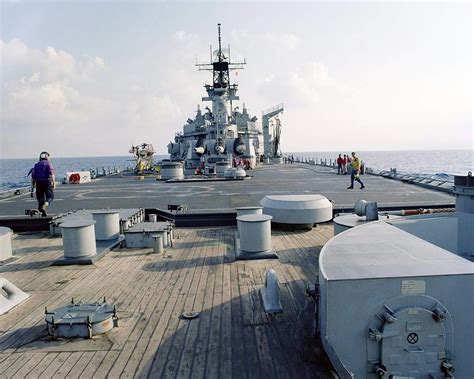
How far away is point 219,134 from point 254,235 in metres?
32.0

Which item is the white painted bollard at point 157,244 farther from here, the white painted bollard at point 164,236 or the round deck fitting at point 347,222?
the round deck fitting at point 347,222

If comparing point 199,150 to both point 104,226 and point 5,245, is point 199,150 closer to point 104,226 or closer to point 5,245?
point 104,226

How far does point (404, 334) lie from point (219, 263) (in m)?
4.04

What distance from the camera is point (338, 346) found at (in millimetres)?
3223

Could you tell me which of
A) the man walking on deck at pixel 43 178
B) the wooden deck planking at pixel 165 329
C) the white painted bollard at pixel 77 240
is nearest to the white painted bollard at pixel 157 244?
the white painted bollard at pixel 77 240

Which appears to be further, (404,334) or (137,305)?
(137,305)

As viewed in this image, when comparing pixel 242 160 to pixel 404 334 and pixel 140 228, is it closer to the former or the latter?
pixel 140 228

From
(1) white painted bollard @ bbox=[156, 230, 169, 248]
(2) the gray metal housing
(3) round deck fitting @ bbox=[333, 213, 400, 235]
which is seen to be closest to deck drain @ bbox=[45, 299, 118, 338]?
(2) the gray metal housing

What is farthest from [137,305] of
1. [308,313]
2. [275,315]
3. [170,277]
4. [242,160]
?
[242,160]

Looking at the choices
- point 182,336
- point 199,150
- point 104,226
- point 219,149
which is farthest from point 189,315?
point 199,150

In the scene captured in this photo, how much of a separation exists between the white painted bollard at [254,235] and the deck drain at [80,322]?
306 centimetres

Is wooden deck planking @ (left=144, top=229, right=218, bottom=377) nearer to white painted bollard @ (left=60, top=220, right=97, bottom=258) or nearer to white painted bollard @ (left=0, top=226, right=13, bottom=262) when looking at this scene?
white painted bollard @ (left=60, top=220, right=97, bottom=258)

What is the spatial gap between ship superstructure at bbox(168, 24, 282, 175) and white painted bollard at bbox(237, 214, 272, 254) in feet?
72.9

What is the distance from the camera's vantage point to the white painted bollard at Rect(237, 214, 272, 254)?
694cm
